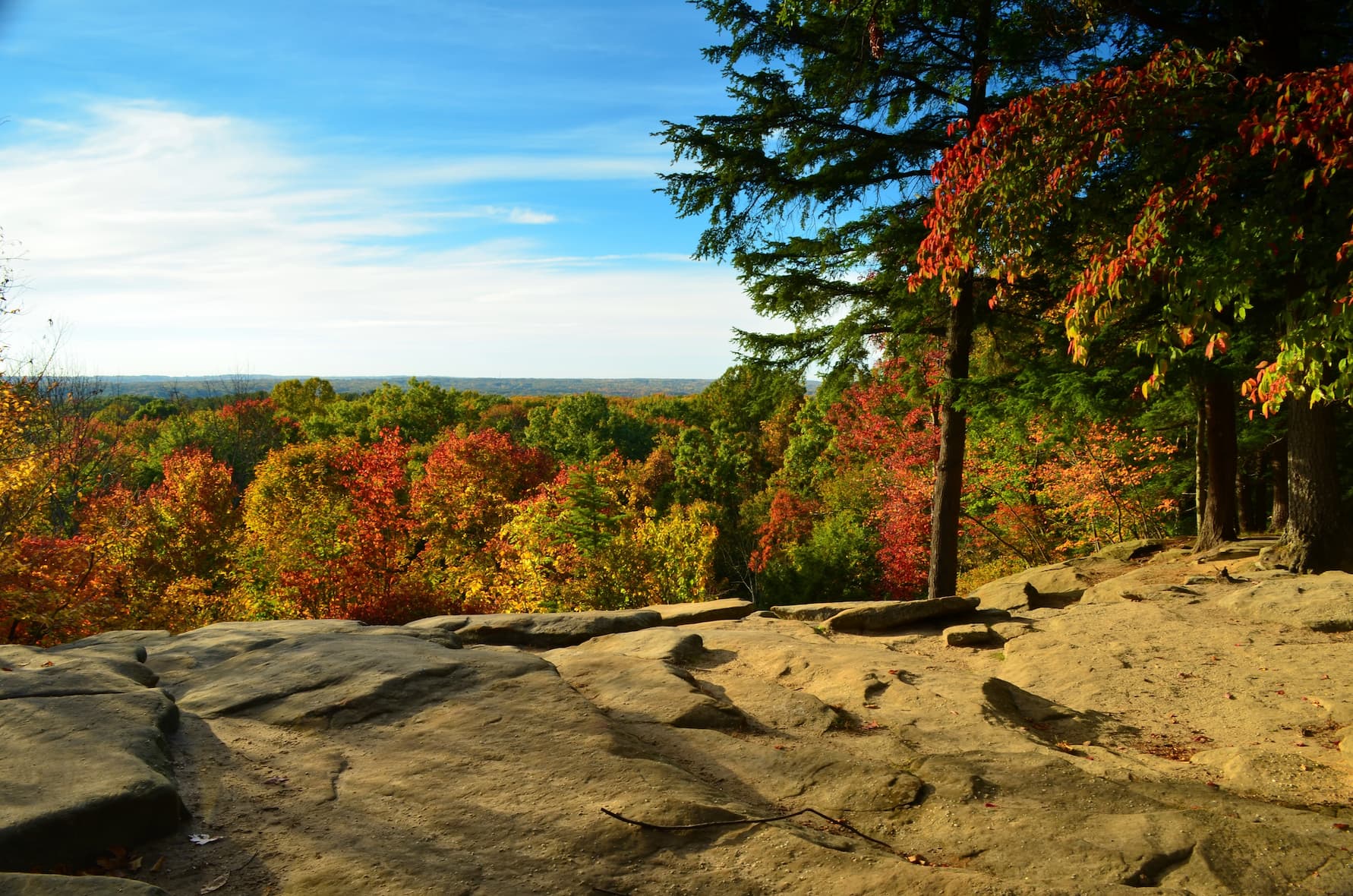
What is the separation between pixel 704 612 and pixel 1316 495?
26.5ft

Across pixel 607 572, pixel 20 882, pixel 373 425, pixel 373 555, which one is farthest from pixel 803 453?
pixel 20 882

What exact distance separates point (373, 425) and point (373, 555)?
27.8 meters

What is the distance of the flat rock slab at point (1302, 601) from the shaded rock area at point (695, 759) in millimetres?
36

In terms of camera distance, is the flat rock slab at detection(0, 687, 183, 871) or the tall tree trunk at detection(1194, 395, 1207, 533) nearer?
the flat rock slab at detection(0, 687, 183, 871)

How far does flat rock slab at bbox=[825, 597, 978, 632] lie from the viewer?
9.73 m

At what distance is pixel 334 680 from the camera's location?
6.16m

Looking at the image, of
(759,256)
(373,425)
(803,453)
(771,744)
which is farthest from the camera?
(373,425)

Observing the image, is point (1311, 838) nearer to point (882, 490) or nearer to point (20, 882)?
point (20, 882)

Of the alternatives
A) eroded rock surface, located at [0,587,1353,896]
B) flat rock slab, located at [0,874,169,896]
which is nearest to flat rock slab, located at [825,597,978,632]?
eroded rock surface, located at [0,587,1353,896]

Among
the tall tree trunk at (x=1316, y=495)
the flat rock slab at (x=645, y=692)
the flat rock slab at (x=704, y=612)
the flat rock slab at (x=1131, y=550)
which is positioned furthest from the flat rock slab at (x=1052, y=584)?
the flat rock slab at (x=645, y=692)

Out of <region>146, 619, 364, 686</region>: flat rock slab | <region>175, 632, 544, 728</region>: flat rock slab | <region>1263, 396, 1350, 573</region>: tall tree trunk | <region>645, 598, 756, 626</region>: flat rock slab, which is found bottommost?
<region>645, 598, 756, 626</region>: flat rock slab

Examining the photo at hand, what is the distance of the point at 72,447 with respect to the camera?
84.2ft

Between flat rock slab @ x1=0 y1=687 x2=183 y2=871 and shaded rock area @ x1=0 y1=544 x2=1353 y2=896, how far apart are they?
0.02 m

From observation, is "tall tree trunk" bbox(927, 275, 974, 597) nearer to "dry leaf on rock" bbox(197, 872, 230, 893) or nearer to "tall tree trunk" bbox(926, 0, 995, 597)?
"tall tree trunk" bbox(926, 0, 995, 597)
